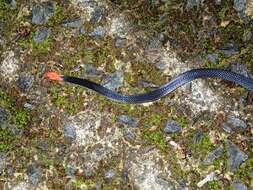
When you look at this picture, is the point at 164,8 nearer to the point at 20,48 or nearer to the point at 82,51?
the point at 82,51

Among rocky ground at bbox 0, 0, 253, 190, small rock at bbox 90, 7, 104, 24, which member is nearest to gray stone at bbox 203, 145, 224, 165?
rocky ground at bbox 0, 0, 253, 190

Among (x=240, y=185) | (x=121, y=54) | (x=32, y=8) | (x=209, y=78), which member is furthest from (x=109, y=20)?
(x=240, y=185)

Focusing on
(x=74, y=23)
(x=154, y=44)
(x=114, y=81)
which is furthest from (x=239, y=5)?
(x=74, y=23)

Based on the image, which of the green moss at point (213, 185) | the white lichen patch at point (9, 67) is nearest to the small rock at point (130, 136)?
the green moss at point (213, 185)

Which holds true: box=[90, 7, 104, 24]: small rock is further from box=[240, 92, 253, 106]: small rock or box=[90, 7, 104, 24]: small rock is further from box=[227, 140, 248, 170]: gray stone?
box=[227, 140, 248, 170]: gray stone

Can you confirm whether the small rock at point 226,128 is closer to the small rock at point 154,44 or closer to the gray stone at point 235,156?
the gray stone at point 235,156
